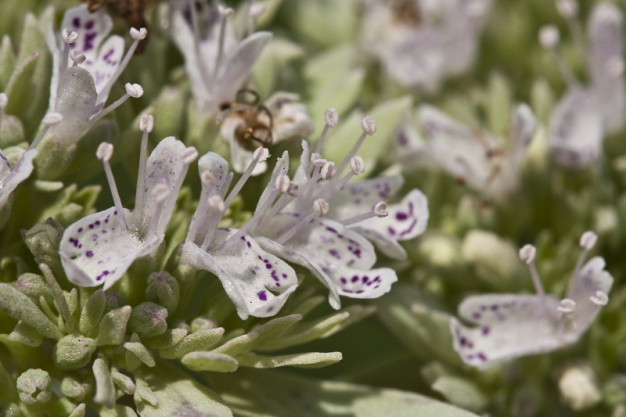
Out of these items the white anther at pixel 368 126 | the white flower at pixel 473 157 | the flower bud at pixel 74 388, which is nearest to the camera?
the flower bud at pixel 74 388

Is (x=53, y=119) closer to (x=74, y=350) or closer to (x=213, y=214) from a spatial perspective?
(x=213, y=214)

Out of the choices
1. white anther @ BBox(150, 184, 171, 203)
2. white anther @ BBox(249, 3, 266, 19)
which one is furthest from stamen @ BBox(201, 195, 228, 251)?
white anther @ BBox(249, 3, 266, 19)

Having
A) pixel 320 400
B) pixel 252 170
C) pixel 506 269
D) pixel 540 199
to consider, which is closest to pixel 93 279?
pixel 252 170

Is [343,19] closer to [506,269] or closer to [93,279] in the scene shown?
[506,269]

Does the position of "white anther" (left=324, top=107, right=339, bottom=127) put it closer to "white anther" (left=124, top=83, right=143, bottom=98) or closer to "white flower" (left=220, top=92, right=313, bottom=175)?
"white flower" (left=220, top=92, right=313, bottom=175)

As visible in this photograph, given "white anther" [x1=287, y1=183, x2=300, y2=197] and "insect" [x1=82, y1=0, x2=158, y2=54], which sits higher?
"insect" [x1=82, y1=0, x2=158, y2=54]

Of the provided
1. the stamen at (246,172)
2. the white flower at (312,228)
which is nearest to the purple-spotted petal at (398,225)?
the white flower at (312,228)

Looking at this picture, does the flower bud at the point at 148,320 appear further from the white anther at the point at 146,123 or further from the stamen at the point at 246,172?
the white anther at the point at 146,123
